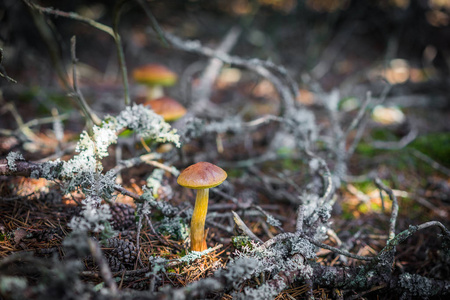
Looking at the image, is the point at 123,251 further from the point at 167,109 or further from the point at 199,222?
the point at 167,109

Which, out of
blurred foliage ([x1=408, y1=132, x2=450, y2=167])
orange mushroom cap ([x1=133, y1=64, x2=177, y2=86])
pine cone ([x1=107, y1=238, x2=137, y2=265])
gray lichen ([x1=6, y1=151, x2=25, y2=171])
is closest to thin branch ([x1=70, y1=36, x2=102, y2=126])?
gray lichen ([x1=6, y1=151, x2=25, y2=171])

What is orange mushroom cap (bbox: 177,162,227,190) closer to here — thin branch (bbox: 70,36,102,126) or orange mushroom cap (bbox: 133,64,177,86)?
thin branch (bbox: 70,36,102,126)

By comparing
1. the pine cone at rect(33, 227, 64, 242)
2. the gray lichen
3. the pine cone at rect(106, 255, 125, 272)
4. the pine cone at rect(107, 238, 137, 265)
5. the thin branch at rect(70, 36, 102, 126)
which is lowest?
the pine cone at rect(106, 255, 125, 272)

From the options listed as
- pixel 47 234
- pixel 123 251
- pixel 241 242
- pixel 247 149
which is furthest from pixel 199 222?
pixel 247 149

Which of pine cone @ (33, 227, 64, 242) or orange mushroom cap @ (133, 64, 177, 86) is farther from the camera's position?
orange mushroom cap @ (133, 64, 177, 86)

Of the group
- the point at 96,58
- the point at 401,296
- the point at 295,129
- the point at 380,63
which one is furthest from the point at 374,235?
the point at 96,58

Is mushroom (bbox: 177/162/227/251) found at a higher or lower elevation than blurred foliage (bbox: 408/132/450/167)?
lower

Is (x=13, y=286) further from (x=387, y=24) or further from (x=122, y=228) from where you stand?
(x=387, y=24)
